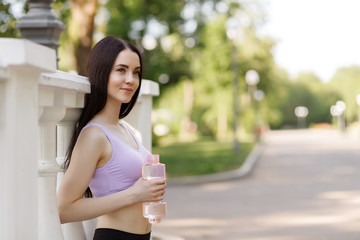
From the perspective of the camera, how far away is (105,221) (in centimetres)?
232

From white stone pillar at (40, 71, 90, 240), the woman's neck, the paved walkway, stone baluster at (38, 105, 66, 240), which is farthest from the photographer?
the paved walkway

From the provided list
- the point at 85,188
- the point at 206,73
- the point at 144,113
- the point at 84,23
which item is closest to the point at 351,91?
the point at 206,73

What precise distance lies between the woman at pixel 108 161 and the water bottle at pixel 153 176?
0.10 feet

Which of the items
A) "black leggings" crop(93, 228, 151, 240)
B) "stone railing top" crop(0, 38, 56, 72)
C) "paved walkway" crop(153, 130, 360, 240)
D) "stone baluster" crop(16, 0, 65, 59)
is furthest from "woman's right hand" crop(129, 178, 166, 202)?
"paved walkway" crop(153, 130, 360, 240)

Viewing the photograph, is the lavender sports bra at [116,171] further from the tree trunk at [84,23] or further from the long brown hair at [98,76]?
the tree trunk at [84,23]

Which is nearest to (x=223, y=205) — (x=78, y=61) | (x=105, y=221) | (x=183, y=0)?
(x=78, y=61)

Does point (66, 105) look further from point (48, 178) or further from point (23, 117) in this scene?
point (23, 117)

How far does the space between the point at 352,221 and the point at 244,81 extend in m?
44.7

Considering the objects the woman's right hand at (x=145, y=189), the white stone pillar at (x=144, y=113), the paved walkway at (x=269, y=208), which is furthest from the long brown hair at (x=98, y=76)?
the paved walkway at (x=269, y=208)

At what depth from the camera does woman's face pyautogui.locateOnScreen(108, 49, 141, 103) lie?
231cm

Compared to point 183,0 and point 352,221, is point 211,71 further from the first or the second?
point 352,221

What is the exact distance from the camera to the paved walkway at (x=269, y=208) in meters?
7.28

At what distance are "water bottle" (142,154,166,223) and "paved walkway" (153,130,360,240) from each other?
4.78m

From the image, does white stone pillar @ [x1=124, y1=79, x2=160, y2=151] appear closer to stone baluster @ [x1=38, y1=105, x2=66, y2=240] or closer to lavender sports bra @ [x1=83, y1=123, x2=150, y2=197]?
lavender sports bra @ [x1=83, y1=123, x2=150, y2=197]
